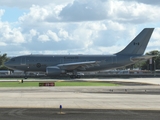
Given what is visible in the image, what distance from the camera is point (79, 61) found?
233 ft

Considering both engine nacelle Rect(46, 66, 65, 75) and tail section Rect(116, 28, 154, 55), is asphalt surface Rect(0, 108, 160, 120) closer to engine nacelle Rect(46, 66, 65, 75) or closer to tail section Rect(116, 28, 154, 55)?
engine nacelle Rect(46, 66, 65, 75)

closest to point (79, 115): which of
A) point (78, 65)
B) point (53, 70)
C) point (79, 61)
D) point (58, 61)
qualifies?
point (53, 70)

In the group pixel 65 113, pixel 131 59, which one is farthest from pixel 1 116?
pixel 131 59

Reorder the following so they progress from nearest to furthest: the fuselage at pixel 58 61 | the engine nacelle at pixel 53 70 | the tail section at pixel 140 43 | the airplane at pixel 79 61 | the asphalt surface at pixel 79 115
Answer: the asphalt surface at pixel 79 115, the engine nacelle at pixel 53 70, the airplane at pixel 79 61, the fuselage at pixel 58 61, the tail section at pixel 140 43

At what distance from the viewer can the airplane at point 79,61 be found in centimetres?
6912

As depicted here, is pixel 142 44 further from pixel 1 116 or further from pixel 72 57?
pixel 1 116

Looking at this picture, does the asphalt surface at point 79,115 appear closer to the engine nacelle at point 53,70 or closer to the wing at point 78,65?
the wing at point 78,65

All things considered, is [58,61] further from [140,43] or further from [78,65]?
[140,43]

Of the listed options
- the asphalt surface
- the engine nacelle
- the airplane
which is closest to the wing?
the airplane

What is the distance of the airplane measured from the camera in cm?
6912

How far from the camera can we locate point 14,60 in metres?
69.7

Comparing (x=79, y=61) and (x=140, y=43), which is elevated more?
(x=140, y=43)

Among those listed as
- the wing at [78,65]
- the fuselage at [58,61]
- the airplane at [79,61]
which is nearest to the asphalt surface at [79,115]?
the wing at [78,65]

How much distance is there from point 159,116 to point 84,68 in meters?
52.4
